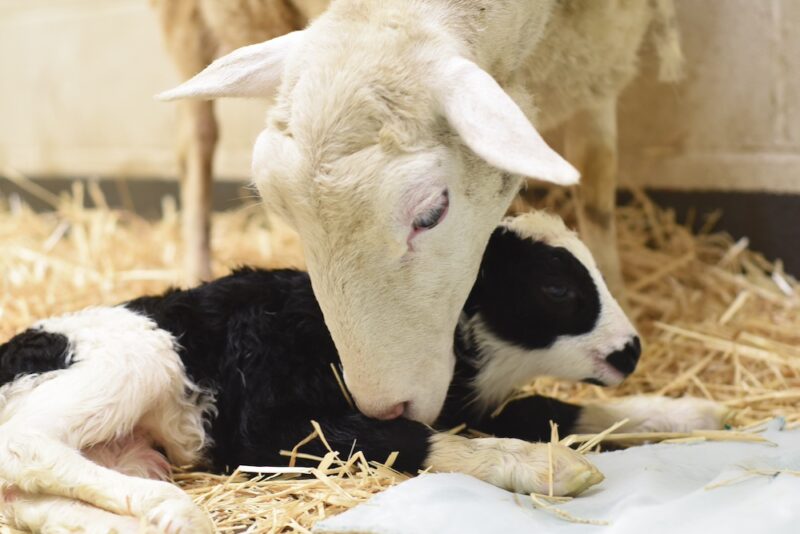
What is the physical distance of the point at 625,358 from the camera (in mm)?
2023

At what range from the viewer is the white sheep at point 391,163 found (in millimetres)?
1637

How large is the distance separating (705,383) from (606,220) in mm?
698

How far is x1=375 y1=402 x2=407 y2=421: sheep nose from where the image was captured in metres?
1.81

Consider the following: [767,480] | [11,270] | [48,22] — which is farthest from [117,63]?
[767,480]

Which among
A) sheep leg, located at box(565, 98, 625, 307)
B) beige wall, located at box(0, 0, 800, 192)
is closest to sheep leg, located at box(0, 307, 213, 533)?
sheep leg, located at box(565, 98, 625, 307)

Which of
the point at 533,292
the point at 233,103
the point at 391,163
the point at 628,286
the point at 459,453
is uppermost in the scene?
the point at 391,163

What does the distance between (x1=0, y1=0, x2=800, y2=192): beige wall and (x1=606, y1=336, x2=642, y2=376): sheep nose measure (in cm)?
154

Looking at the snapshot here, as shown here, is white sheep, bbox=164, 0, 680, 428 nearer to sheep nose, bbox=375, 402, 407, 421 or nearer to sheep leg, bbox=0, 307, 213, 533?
sheep nose, bbox=375, 402, 407, 421

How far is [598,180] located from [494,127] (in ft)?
5.15

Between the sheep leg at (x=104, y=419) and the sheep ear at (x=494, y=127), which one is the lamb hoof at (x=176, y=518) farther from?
the sheep ear at (x=494, y=127)

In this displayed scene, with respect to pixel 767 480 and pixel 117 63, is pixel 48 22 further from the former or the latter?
pixel 767 480

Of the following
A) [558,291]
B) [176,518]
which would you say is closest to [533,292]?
[558,291]

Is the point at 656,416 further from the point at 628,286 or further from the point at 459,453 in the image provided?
the point at 628,286

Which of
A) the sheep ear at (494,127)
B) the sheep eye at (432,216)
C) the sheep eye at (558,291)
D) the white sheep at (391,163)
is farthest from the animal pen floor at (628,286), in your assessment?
the sheep ear at (494,127)
